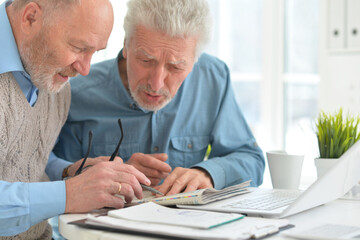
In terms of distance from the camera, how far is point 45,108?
1.71m

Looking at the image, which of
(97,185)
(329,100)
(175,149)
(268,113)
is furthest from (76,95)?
(268,113)

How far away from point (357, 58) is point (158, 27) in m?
2.51

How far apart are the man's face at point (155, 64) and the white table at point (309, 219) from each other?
682 millimetres

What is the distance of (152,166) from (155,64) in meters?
0.40

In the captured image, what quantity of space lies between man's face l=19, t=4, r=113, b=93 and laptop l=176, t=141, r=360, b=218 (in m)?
0.56

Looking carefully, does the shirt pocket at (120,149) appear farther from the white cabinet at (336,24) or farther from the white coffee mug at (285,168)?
the white cabinet at (336,24)

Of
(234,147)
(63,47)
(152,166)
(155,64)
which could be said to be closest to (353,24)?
(234,147)

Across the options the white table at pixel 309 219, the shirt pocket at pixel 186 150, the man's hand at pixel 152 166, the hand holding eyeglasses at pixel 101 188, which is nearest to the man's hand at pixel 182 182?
the man's hand at pixel 152 166

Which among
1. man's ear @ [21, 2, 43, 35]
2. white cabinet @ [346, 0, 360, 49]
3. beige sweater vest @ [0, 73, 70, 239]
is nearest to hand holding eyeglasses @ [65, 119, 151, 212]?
beige sweater vest @ [0, 73, 70, 239]

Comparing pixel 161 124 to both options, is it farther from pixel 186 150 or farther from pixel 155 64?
pixel 155 64

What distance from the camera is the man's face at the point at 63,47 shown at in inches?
58.1

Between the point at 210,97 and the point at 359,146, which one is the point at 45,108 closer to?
the point at 210,97

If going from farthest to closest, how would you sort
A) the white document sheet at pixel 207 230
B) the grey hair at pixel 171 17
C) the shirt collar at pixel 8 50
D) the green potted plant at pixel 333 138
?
the grey hair at pixel 171 17, the green potted plant at pixel 333 138, the shirt collar at pixel 8 50, the white document sheet at pixel 207 230

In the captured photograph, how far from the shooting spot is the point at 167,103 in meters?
1.89
